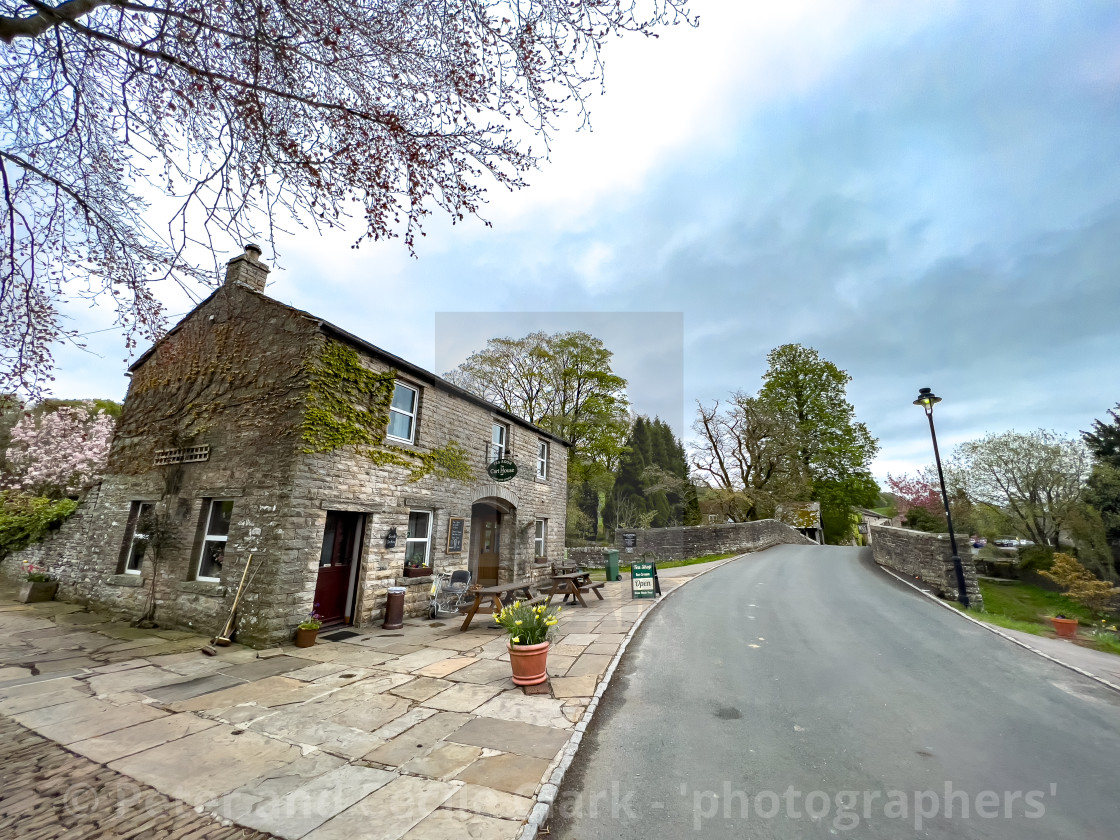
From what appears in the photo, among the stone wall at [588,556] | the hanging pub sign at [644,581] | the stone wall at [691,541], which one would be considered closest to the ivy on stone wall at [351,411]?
the hanging pub sign at [644,581]

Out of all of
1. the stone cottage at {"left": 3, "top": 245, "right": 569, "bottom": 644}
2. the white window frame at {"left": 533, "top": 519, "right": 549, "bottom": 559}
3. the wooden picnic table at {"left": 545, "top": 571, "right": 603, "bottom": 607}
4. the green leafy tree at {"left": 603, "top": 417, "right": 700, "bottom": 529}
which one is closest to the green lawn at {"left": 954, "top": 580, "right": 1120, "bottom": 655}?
the wooden picnic table at {"left": 545, "top": 571, "right": 603, "bottom": 607}

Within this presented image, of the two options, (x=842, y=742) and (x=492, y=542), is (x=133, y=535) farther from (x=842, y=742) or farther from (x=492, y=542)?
(x=842, y=742)

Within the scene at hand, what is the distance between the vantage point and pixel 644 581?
41.7ft

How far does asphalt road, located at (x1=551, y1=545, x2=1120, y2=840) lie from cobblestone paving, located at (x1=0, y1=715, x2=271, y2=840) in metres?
2.71

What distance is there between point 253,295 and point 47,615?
8.42 m

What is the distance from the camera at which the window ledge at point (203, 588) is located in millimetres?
8422

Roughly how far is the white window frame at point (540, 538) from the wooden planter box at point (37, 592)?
12.9 m

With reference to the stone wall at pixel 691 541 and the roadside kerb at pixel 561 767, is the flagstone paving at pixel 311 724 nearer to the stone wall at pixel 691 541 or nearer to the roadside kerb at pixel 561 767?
the roadside kerb at pixel 561 767

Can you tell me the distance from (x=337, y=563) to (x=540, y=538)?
26.5 feet

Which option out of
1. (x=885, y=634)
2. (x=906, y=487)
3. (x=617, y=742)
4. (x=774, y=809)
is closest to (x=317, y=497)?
(x=617, y=742)

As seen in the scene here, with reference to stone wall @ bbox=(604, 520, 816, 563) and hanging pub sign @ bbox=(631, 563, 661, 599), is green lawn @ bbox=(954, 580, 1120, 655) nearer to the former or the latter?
hanging pub sign @ bbox=(631, 563, 661, 599)

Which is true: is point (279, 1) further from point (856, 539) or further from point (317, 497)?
point (856, 539)

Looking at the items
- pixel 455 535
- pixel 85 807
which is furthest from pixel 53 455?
pixel 85 807

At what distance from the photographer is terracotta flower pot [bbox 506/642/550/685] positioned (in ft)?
19.6
